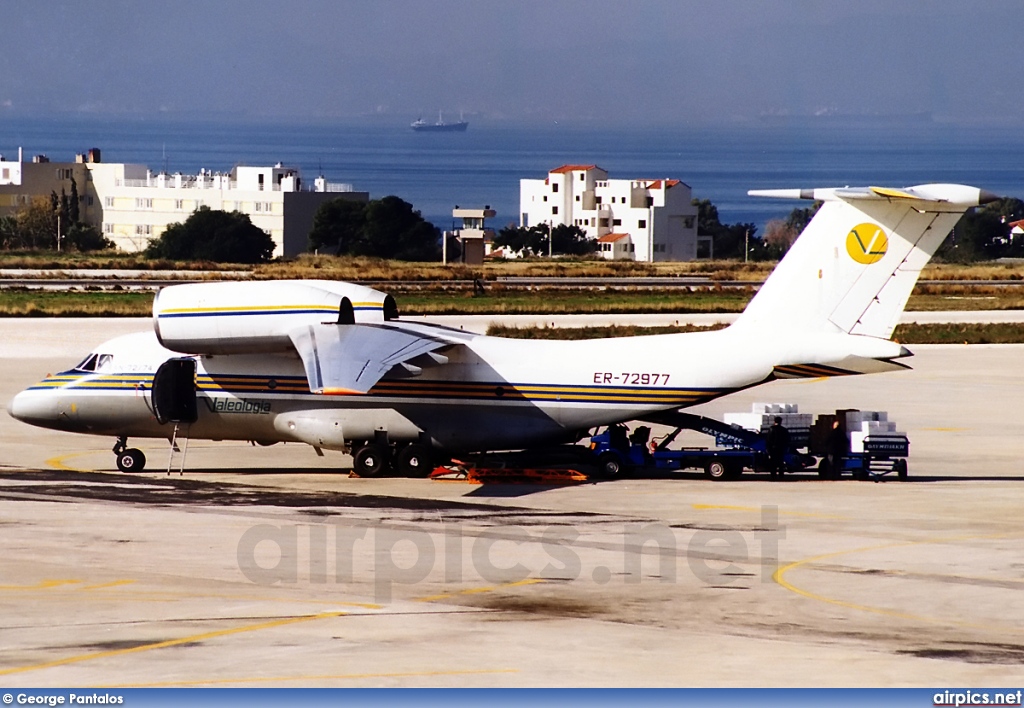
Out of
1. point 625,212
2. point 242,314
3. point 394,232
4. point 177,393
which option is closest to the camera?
point 242,314

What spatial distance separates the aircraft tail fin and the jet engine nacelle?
29.9ft

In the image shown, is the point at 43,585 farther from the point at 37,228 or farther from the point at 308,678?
the point at 37,228

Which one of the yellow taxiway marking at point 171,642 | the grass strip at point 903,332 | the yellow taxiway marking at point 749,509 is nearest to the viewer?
the yellow taxiway marking at point 171,642

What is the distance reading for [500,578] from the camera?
22.5 meters

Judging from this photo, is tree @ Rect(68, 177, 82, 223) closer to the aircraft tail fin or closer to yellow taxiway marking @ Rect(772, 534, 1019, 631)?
the aircraft tail fin

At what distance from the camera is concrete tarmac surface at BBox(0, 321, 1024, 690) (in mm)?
17422

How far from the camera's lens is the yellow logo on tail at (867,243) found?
3123cm

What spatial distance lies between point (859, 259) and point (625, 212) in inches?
5428

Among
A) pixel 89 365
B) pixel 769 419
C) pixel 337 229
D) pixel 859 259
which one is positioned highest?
pixel 337 229

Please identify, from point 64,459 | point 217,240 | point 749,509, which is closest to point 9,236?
point 217,240

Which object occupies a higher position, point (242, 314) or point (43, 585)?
point (242, 314)

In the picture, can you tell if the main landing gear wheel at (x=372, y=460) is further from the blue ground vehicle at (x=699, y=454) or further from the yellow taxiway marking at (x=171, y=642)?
the yellow taxiway marking at (x=171, y=642)

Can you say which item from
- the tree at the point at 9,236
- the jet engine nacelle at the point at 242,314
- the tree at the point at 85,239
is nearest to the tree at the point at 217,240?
the tree at the point at 85,239

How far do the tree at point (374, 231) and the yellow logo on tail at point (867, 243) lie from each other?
104 meters
